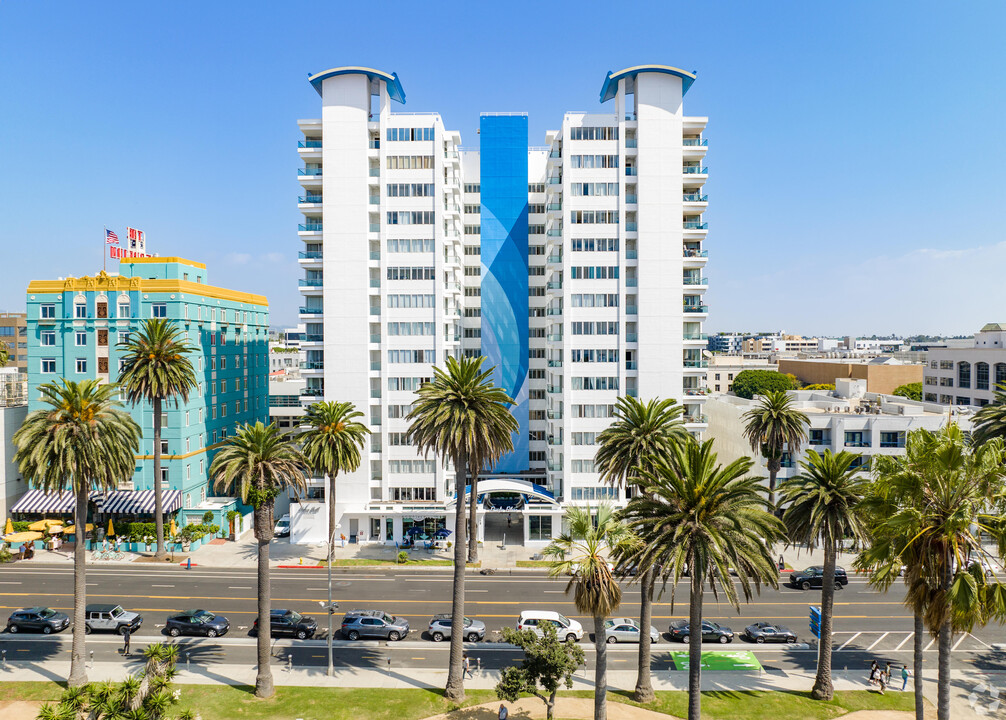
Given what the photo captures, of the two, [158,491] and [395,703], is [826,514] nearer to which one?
[395,703]

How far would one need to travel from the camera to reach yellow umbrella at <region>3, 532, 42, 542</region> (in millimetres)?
67375

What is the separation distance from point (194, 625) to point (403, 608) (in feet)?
54.0

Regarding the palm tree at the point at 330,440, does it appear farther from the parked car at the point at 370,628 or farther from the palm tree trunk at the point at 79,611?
the palm tree trunk at the point at 79,611

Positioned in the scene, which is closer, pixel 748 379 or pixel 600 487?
pixel 600 487

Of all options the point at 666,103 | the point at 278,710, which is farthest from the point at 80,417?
the point at 666,103

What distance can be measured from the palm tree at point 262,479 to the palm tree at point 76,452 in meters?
7.66

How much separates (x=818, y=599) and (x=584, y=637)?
82.7 ft

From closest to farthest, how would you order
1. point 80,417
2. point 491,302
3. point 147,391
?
point 80,417
point 147,391
point 491,302

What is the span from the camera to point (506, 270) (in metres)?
92.4

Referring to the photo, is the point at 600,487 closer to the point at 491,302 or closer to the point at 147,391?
the point at 491,302

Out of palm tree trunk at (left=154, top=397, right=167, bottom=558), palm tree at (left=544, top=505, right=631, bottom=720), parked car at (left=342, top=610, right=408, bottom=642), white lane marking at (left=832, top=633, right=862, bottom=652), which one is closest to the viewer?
palm tree at (left=544, top=505, right=631, bottom=720)

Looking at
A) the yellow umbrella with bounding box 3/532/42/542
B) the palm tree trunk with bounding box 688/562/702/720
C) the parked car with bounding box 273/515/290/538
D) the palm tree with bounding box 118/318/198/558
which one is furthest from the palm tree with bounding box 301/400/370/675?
the palm tree trunk with bounding box 688/562/702/720

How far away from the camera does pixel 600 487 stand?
7600 centimetres

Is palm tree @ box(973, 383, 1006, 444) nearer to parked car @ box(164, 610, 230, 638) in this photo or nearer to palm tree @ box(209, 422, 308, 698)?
palm tree @ box(209, 422, 308, 698)
